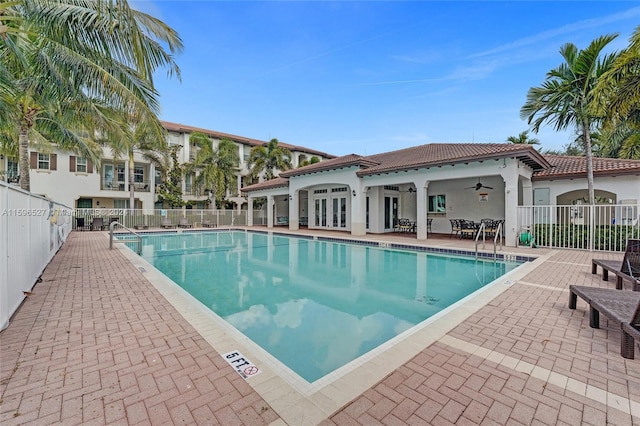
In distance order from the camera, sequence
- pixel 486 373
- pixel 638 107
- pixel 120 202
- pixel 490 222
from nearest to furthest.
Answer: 1. pixel 486 373
2. pixel 638 107
3. pixel 490 222
4. pixel 120 202

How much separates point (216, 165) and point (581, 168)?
85.5 ft

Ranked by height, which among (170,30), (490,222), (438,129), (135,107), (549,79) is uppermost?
(438,129)

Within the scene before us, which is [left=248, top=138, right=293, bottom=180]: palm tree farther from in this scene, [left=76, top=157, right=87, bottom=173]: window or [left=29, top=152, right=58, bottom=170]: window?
[left=29, top=152, right=58, bottom=170]: window

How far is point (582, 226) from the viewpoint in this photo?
11.7m

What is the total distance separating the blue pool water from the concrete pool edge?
0.76m

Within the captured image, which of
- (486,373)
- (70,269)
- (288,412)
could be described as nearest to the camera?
(288,412)

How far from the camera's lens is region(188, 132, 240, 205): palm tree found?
2773 cm

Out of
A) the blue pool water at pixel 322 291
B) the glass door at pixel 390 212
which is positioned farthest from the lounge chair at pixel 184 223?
the glass door at pixel 390 212

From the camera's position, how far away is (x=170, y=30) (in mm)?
6801

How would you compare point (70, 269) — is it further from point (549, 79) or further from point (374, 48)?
point (549, 79)

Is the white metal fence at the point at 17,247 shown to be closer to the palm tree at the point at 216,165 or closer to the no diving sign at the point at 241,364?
the no diving sign at the point at 241,364

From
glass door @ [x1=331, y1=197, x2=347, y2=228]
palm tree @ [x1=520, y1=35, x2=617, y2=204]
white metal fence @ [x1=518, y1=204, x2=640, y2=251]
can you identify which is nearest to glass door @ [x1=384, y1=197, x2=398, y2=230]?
glass door @ [x1=331, y1=197, x2=347, y2=228]

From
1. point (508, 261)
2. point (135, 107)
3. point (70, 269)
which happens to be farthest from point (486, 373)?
point (70, 269)

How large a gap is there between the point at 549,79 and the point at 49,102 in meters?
17.9
